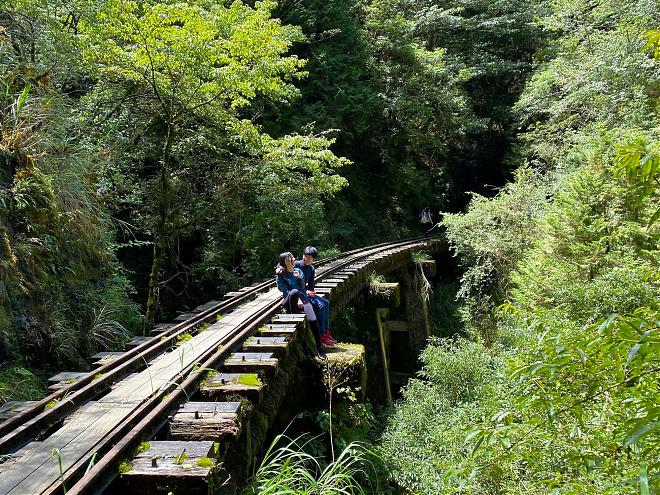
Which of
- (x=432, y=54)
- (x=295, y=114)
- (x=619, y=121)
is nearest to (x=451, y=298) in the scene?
(x=619, y=121)

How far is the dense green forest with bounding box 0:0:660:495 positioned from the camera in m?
2.56

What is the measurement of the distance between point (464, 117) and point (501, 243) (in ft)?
32.9

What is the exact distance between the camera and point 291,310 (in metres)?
6.34

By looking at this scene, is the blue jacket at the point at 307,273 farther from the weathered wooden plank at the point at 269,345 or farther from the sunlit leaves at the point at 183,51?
the sunlit leaves at the point at 183,51

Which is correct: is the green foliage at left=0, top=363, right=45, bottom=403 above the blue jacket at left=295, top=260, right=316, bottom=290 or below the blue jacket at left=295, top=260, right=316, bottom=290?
below

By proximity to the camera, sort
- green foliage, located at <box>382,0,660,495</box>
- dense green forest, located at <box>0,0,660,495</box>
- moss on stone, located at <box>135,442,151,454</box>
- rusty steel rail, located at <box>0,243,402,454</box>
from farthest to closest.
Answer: rusty steel rail, located at <box>0,243,402,454</box> → moss on stone, located at <box>135,442,151,454</box> → dense green forest, located at <box>0,0,660,495</box> → green foliage, located at <box>382,0,660,495</box>

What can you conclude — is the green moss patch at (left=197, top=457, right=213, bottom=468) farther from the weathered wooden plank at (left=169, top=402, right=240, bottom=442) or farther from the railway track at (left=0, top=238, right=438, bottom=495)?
the railway track at (left=0, top=238, right=438, bottom=495)

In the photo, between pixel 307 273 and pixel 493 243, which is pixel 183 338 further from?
pixel 493 243

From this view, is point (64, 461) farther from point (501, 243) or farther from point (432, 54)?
point (432, 54)

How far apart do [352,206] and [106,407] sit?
17252 mm

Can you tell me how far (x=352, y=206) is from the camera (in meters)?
20.5

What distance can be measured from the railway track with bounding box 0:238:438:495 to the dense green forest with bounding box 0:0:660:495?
1.21 meters

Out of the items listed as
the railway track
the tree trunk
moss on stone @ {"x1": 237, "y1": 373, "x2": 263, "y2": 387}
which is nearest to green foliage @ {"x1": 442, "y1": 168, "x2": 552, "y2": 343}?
the tree trunk

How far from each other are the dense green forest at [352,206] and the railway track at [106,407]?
121 cm
